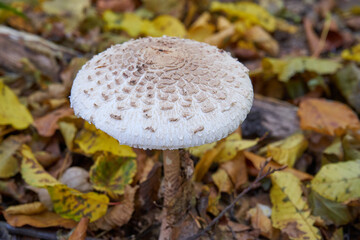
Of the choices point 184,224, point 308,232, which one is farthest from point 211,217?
point 308,232

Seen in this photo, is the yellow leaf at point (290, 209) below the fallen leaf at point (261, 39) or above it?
below

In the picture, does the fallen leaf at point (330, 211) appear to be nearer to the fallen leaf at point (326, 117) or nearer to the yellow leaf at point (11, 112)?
the fallen leaf at point (326, 117)

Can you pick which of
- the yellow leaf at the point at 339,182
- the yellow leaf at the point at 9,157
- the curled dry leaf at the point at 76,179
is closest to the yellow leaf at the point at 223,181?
the yellow leaf at the point at 339,182

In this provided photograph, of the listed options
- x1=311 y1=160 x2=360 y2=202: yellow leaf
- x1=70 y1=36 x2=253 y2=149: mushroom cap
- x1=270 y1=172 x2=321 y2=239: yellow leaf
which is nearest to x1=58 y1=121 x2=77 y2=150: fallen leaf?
x1=70 y1=36 x2=253 y2=149: mushroom cap

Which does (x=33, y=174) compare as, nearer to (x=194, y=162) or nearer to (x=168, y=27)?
(x=194, y=162)

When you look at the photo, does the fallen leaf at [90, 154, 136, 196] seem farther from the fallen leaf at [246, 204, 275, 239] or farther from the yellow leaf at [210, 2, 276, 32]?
the yellow leaf at [210, 2, 276, 32]

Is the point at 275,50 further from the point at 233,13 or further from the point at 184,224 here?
the point at 184,224
